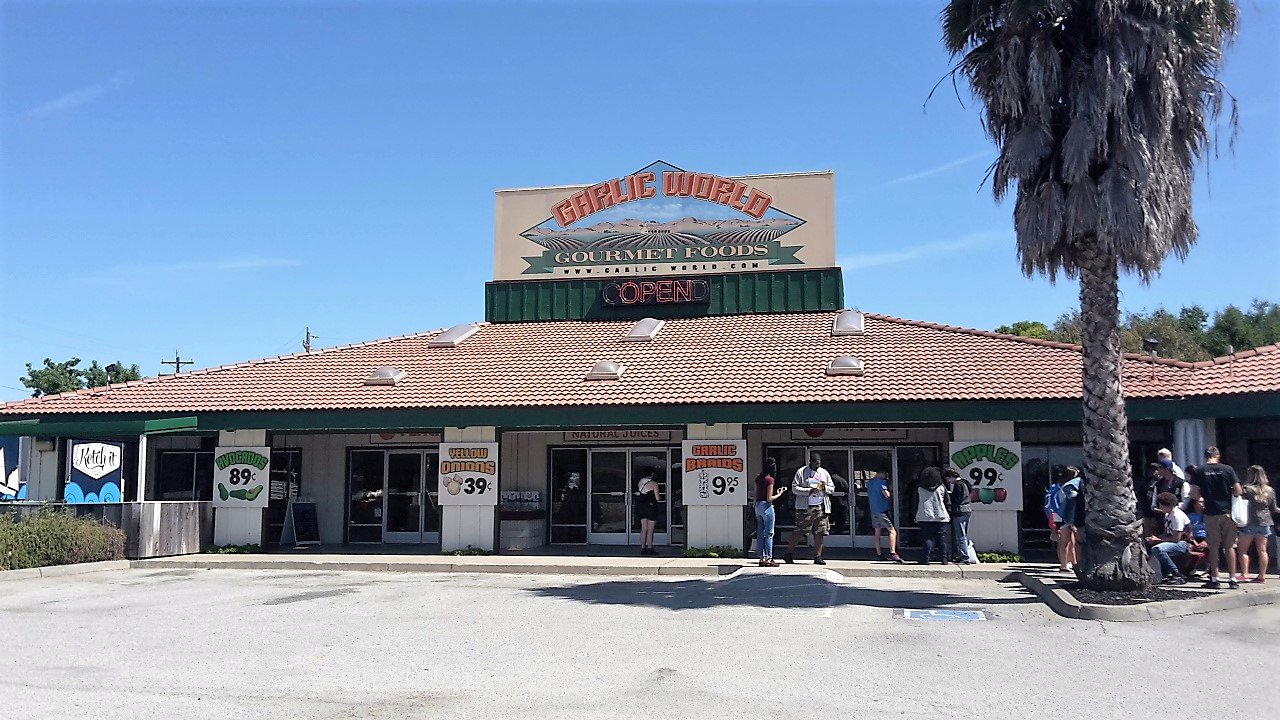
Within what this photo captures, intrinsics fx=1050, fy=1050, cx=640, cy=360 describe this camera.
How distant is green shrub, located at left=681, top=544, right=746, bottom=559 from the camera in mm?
17766

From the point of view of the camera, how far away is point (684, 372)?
763 inches

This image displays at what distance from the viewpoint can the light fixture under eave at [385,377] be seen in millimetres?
20188

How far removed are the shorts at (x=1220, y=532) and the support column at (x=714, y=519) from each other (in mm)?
7364

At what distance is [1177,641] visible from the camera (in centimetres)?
947

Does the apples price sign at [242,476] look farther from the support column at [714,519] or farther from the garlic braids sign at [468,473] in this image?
the support column at [714,519]

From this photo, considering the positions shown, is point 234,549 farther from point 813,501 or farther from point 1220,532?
point 1220,532

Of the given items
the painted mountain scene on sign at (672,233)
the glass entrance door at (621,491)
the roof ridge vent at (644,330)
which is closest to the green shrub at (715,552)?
the glass entrance door at (621,491)

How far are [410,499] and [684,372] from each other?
6658 millimetres

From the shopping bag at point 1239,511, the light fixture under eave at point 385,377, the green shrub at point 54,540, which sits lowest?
the green shrub at point 54,540

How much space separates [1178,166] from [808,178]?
11941 mm

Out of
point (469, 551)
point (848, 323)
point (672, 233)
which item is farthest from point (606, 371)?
point (672, 233)

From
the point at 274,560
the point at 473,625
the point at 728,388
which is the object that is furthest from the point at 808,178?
the point at 473,625

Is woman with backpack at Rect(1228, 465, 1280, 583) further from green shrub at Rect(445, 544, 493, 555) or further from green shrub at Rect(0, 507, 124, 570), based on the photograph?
green shrub at Rect(0, 507, 124, 570)

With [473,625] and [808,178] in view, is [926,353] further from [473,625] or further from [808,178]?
[473,625]
